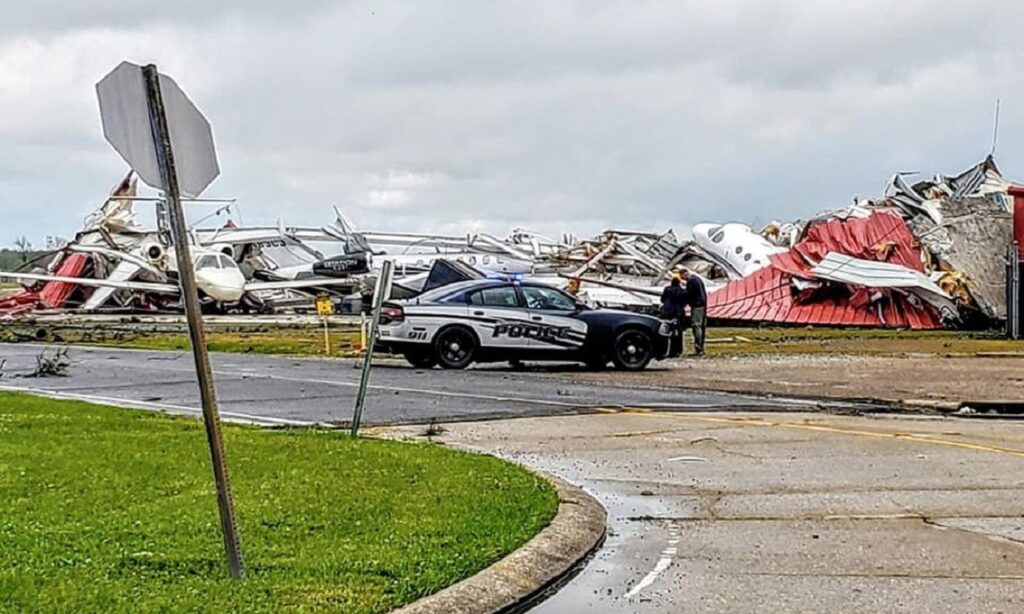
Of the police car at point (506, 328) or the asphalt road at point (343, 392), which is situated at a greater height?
the police car at point (506, 328)

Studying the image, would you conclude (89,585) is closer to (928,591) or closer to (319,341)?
(928,591)

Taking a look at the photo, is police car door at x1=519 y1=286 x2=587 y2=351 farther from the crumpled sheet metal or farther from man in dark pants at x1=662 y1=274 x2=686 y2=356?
the crumpled sheet metal

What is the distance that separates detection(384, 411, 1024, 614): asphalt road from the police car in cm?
712

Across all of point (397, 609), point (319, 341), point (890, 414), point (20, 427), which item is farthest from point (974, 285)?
point (397, 609)

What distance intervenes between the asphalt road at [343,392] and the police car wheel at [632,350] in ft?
4.26

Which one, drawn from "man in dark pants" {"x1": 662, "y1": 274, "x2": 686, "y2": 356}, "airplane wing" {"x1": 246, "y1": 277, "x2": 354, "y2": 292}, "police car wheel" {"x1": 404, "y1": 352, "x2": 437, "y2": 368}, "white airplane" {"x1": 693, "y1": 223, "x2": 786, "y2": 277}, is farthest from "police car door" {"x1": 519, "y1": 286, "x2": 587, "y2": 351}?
"airplane wing" {"x1": 246, "y1": 277, "x2": 354, "y2": 292}

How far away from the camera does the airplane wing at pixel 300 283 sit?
190 feet

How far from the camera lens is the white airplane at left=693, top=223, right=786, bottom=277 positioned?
5106 centimetres

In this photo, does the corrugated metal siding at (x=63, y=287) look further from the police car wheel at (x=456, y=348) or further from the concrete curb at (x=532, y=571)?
the concrete curb at (x=532, y=571)

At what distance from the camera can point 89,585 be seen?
19.9 feet

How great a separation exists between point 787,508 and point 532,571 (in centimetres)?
306

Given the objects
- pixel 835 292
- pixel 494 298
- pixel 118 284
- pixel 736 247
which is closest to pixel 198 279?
pixel 118 284

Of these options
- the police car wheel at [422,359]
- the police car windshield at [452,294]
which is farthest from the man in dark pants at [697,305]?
the police car wheel at [422,359]

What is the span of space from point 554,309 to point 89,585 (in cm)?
1716
